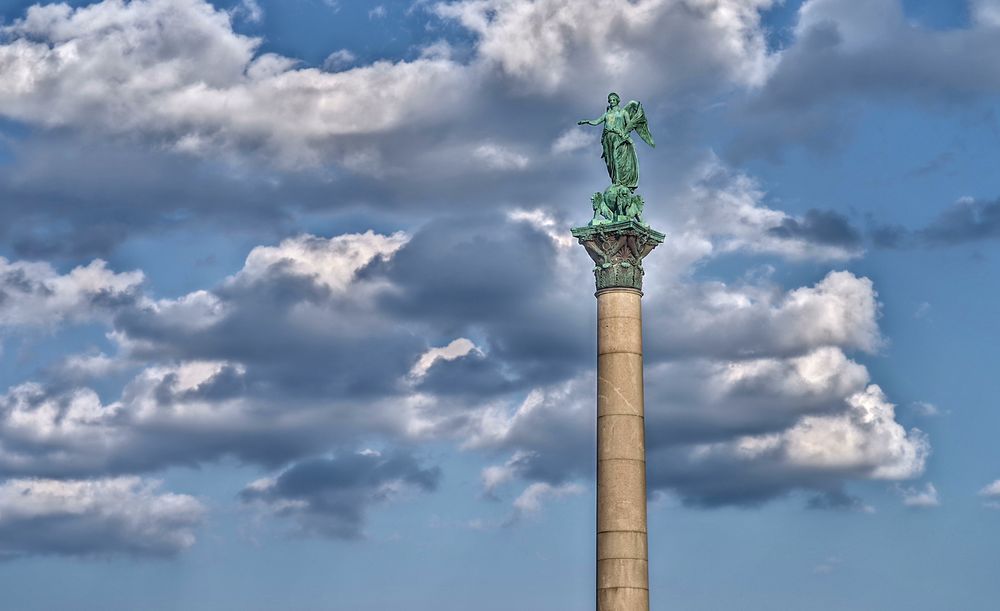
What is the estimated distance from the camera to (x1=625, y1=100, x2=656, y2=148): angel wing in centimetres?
6594

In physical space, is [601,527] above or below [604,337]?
below

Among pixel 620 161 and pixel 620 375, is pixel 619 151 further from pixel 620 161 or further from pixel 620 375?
pixel 620 375

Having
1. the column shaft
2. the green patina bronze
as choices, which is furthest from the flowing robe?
the column shaft

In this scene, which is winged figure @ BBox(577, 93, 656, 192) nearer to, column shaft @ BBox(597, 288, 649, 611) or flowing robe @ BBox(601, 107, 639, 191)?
flowing robe @ BBox(601, 107, 639, 191)

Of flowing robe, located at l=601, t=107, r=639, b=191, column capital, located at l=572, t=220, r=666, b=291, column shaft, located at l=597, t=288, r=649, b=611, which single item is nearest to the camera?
column shaft, located at l=597, t=288, r=649, b=611

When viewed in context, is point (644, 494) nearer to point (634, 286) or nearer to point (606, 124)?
point (634, 286)

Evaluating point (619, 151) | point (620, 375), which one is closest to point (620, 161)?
point (619, 151)

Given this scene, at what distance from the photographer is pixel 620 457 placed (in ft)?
197

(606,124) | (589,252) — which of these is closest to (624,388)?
(589,252)

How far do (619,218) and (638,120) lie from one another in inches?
221

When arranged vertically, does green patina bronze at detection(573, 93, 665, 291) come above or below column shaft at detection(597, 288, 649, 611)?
above

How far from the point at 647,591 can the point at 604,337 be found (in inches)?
415

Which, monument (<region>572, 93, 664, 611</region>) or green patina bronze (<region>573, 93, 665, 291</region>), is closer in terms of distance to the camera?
monument (<region>572, 93, 664, 611</region>)

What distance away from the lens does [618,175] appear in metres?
64.6
